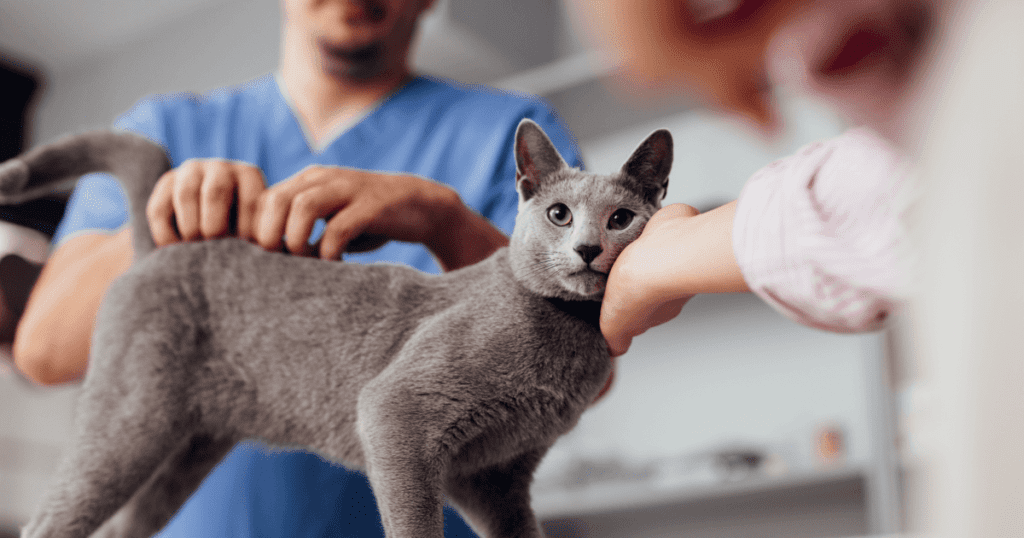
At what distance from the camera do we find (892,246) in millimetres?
252

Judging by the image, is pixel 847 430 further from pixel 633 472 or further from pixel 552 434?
pixel 552 434

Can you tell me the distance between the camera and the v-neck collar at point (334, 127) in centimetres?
75

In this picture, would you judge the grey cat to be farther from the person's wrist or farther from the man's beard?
the man's beard

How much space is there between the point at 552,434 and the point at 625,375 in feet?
5.62

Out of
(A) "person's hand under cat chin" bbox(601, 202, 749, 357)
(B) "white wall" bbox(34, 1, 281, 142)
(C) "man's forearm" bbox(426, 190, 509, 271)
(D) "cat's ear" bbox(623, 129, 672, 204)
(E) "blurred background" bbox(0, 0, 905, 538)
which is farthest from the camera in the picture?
(B) "white wall" bbox(34, 1, 281, 142)

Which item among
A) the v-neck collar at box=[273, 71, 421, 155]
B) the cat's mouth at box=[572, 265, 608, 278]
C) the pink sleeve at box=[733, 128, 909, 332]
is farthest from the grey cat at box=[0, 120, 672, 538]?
the v-neck collar at box=[273, 71, 421, 155]

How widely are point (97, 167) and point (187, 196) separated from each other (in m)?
0.14

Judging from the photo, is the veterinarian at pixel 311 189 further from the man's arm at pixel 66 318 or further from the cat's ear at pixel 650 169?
the cat's ear at pixel 650 169

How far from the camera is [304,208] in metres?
0.46

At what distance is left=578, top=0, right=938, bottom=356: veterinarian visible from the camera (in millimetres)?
185

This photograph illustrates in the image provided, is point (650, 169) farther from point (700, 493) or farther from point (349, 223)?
point (700, 493)

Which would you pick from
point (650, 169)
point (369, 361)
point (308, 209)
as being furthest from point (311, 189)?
point (650, 169)

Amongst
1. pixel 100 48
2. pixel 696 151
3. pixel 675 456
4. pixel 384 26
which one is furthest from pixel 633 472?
pixel 100 48

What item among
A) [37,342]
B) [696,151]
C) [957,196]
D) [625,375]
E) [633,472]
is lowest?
[633,472]
